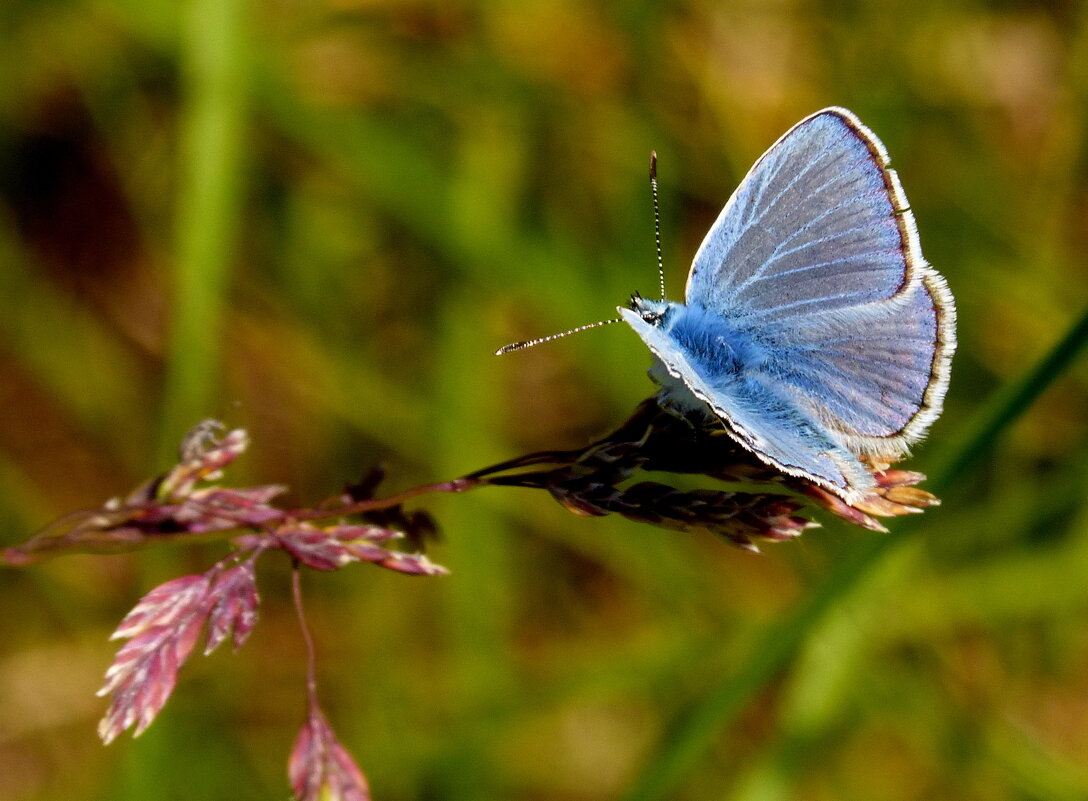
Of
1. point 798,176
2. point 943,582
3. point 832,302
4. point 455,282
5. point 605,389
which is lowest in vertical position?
point 943,582

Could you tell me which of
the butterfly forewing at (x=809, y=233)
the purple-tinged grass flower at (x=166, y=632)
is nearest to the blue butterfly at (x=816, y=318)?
the butterfly forewing at (x=809, y=233)

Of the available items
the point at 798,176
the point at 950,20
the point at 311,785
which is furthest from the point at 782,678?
the point at 950,20

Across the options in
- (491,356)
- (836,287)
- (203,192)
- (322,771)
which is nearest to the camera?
(322,771)

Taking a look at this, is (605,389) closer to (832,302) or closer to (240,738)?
(832,302)

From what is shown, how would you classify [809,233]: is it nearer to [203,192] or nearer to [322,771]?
[322,771]

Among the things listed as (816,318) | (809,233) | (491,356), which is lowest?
(491,356)

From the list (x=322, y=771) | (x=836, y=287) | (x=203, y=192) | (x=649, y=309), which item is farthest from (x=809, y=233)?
(x=203, y=192)

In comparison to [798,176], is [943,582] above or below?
below

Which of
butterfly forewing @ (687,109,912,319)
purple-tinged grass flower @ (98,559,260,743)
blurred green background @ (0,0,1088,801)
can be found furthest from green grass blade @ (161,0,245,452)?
butterfly forewing @ (687,109,912,319)
